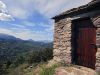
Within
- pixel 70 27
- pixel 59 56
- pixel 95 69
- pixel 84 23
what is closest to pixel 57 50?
pixel 59 56

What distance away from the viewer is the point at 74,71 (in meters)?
8.76

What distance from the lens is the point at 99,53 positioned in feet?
27.3

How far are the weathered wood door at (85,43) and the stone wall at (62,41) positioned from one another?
0.34m

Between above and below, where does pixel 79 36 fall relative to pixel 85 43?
above

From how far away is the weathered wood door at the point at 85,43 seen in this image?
9.08m

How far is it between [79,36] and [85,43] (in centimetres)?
55

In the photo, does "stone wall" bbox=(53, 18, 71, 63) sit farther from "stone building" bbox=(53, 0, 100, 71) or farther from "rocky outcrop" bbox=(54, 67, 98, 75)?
"rocky outcrop" bbox=(54, 67, 98, 75)

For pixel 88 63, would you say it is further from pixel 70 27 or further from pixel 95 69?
pixel 70 27

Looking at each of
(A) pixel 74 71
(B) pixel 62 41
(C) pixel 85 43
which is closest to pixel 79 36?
(C) pixel 85 43

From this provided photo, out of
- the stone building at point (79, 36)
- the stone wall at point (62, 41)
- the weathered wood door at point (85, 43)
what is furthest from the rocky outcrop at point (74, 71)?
the stone wall at point (62, 41)

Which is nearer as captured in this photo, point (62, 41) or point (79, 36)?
point (79, 36)

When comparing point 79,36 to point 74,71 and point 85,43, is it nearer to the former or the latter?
point 85,43

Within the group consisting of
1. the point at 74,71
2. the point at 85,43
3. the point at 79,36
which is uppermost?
the point at 79,36

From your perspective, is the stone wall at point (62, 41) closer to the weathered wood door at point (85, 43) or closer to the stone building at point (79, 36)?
the stone building at point (79, 36)
